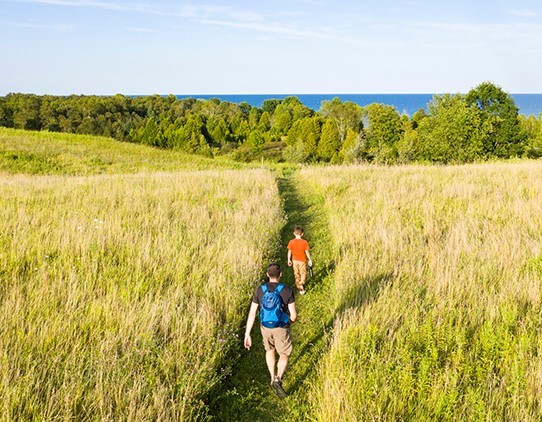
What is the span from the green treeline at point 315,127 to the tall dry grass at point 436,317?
88.0ft

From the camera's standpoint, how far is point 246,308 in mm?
5922

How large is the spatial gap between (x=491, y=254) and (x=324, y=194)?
26.7 feet

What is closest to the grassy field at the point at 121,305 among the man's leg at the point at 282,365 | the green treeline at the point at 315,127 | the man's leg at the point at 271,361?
the man's leg at the point at 271,361

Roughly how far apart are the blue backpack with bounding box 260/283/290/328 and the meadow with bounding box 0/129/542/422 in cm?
71

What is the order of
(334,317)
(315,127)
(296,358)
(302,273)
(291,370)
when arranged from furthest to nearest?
(315,127), (302,273), (334,317), (296,358), (291,370)

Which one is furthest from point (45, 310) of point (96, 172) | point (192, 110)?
point (192, 110)

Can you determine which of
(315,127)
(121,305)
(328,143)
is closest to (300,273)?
(121,305)

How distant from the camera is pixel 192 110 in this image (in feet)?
370

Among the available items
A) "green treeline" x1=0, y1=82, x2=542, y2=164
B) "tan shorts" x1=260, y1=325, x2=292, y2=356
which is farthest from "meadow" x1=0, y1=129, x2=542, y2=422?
"green treeline" x1=0, y1=82, x2=542, y2=164

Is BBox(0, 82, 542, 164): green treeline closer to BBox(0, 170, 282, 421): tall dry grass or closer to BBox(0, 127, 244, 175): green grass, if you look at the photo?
BBox(0, 127, 244, 175): green grass

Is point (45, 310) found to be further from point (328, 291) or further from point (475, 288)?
point (475, 288)

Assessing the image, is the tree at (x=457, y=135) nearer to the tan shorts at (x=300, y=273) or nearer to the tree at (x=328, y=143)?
the tree at (x=328, y=143)

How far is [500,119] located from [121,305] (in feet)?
156

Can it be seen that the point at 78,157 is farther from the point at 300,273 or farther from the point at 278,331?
the point at 278,331
